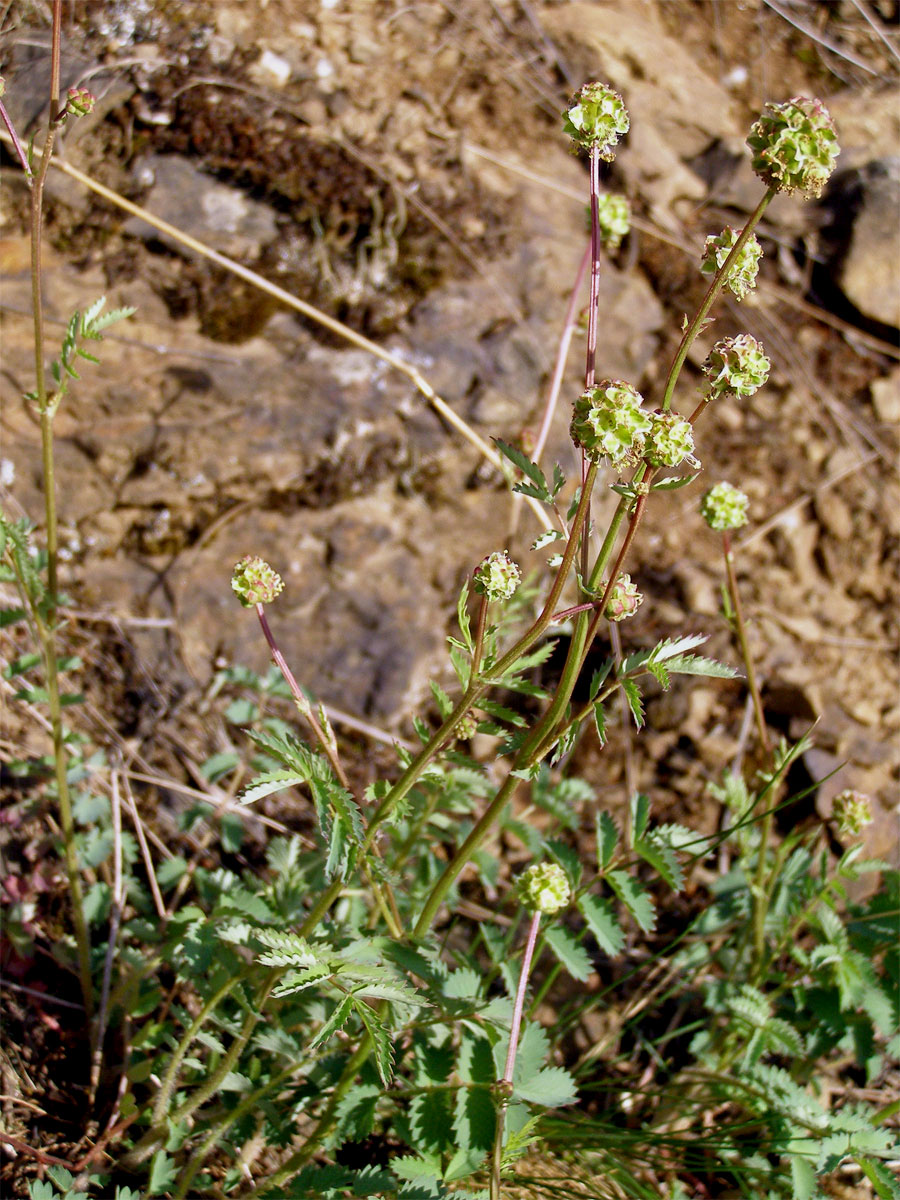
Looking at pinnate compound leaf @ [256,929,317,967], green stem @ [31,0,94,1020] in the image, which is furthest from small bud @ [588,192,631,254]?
pinnate compound leaf @ [256,929,317,967]

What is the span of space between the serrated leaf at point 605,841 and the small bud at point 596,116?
1.43m

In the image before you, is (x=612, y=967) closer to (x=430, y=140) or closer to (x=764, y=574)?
(x=764, y=574)

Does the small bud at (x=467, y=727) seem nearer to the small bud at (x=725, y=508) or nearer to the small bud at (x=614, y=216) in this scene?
the small bud at (x=725, y=508)

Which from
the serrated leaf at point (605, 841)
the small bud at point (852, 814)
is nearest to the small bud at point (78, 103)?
the serrated leaf at point (605, 841)

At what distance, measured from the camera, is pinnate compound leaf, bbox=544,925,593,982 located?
212 cm

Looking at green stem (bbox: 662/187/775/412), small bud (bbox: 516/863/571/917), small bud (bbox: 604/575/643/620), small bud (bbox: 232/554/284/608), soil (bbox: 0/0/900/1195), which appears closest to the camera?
green stem (bbox: 662/187/775/412)

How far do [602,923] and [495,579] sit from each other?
97 cm

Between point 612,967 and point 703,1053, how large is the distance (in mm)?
400

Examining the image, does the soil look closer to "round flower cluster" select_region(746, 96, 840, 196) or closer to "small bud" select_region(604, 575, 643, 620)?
"small bud" select_region(604, 575, 643, 620)

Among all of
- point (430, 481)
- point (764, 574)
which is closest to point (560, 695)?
point (430, 481)

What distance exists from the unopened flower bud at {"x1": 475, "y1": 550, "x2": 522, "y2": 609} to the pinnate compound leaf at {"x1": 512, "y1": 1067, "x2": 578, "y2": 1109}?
1.03m

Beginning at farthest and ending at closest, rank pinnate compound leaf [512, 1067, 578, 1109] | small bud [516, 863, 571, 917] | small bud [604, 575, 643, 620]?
small bud [516, 863, 571, 917]
pinnate compound leaf [512, 1067, 578, 1109]
small bud [604, 575, 643, 620]

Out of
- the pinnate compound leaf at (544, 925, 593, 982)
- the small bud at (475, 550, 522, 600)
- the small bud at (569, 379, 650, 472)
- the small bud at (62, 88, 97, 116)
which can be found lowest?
the pinnate compound leaf at (544, 925, 593, 982)

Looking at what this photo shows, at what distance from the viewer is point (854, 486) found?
4.08m
